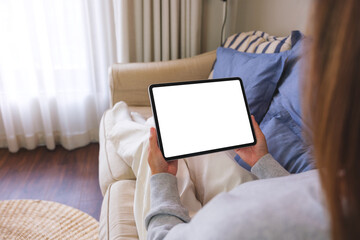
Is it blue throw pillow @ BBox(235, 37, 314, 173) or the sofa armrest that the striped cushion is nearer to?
blue throw pillow @ BBox(235, 37, 314, 173)

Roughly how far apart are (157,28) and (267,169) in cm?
146

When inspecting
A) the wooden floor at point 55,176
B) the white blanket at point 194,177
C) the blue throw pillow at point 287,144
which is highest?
the blue throw pillow at point 287,144

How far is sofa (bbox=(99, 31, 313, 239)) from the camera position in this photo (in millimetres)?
878

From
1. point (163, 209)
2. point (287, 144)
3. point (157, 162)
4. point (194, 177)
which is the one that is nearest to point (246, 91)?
point (287, 144)

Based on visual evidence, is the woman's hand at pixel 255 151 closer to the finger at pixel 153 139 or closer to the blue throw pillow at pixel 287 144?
the blue throw pillow at pixel 287 144

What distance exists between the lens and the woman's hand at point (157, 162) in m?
0.75

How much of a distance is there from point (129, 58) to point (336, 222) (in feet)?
6.25

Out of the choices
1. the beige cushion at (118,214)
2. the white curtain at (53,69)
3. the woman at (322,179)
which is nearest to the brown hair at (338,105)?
the woman at (322,179)

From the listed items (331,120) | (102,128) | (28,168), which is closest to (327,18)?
(331,120)

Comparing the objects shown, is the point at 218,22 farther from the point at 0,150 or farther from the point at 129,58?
the point at 0,150

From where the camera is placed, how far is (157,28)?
6.44 feet

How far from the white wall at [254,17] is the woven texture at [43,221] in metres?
1.43

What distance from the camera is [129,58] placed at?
204 centimetres

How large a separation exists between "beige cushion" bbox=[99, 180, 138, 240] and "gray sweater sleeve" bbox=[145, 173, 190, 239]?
0.70ft
